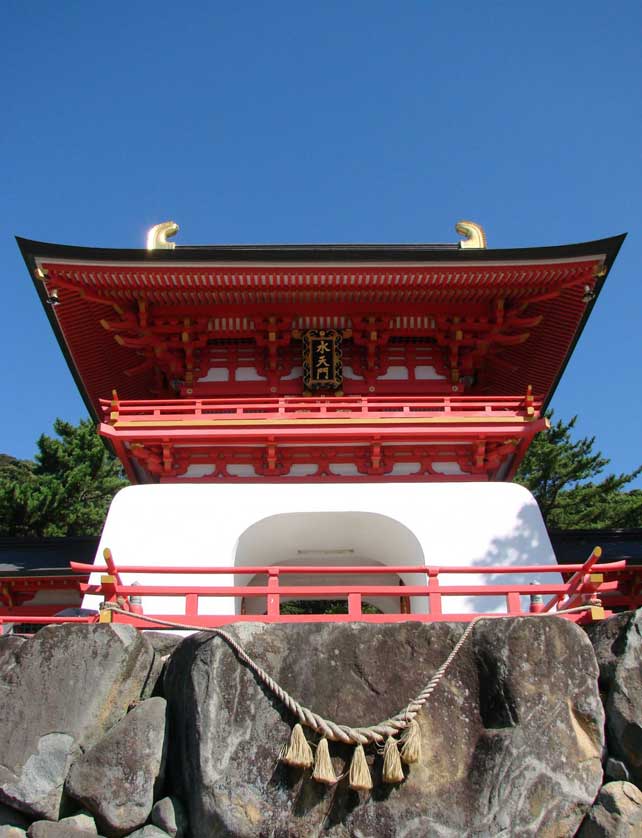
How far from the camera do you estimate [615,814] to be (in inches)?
246

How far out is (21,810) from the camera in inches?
252

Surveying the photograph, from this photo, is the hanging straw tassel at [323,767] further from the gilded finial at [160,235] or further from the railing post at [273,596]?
the gilded finial at [160,235]

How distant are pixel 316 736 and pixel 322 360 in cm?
718

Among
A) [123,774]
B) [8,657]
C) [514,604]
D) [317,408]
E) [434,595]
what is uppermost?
[317,408]

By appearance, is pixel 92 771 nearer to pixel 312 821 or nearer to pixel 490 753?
pixel 312 821

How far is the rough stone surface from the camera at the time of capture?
6.64m

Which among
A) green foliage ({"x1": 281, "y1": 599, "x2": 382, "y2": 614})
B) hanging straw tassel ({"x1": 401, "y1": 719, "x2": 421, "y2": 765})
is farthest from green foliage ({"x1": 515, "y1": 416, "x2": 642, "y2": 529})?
hanging straw tassel ({"x1": 401, "y1": 719, "x2": 421, "y2": 765})

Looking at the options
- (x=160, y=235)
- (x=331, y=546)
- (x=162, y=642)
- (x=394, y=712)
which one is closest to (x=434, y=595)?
(x=394, y=712)

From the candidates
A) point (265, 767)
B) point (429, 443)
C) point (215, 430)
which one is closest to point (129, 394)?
point (215, 430)

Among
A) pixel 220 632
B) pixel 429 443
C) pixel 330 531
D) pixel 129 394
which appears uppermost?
pixel 129 394

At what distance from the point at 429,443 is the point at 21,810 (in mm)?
7392

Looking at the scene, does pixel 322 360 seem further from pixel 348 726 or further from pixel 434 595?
pixel 348 726

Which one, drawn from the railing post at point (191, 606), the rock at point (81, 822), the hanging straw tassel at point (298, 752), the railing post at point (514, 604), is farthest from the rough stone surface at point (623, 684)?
the rock at point (81, 822)

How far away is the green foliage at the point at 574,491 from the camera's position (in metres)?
23.7
